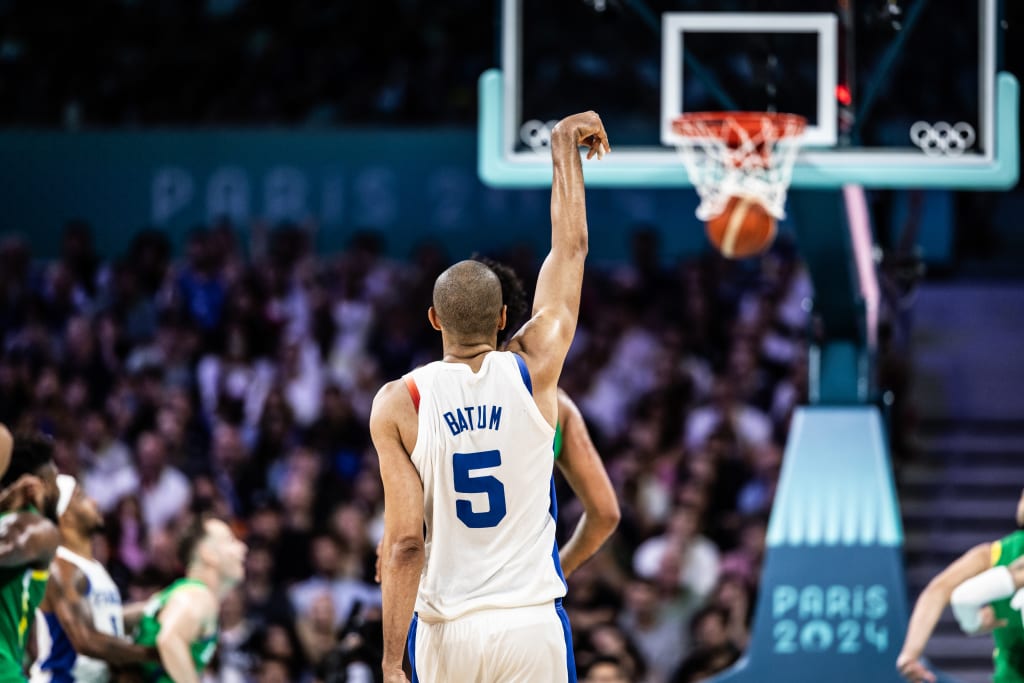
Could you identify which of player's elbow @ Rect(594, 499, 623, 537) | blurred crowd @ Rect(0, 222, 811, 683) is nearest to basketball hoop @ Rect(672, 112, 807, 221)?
blurred crowd @ Rect(0, 222, 811, 683)

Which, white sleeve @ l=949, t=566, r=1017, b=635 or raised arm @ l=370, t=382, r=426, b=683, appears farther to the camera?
white sleeve @ l=949, t=566, r=1017, b=635

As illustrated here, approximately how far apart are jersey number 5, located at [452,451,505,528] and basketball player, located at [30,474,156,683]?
8.82 ft

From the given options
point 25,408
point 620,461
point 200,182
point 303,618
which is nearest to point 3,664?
point 303,618

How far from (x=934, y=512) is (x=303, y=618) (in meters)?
5.15

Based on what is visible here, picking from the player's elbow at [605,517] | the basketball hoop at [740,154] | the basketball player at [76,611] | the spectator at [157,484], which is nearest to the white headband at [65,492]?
the basketball player at [76,611]

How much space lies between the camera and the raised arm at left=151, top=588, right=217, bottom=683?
699 cm

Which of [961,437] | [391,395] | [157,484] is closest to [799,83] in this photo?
[391,395]

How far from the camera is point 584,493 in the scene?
18.2 feet

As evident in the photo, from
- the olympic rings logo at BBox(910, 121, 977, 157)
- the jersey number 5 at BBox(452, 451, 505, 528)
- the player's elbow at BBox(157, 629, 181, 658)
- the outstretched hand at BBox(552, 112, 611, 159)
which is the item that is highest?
the olympic rings logo at BBox(910, 121, 977, 157)

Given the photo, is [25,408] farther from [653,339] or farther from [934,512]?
[934,512]

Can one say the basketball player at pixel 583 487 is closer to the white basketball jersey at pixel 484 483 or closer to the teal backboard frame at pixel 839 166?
the white basketball jersey at pixel 484 483

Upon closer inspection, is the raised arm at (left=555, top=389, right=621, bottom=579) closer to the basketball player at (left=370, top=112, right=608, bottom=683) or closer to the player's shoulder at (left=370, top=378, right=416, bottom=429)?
the basketball player at (left=370, top=112, right=608, bottom=683)

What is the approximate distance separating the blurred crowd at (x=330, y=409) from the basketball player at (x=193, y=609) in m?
1.47

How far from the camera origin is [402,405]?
463 centimetres
